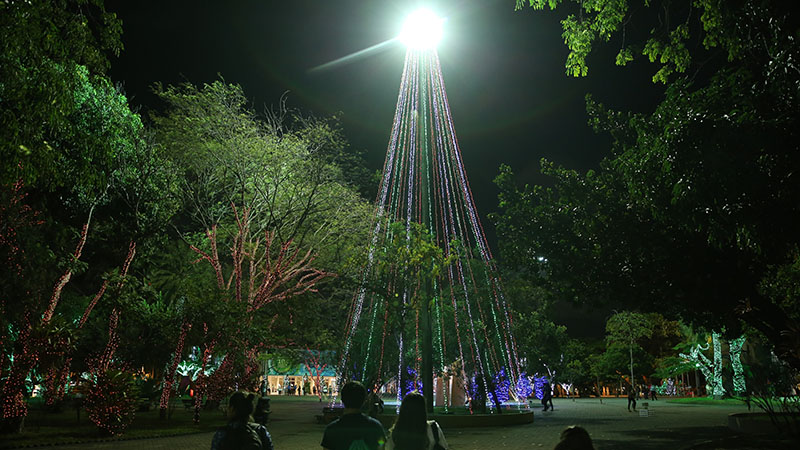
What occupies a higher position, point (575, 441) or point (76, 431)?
point (575, 441)

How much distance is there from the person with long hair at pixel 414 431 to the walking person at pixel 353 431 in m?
0.25

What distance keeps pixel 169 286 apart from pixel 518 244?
16995 millimetres

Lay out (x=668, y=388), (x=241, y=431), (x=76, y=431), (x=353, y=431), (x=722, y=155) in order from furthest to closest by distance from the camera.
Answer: (x=668, y=388)
(x=76, y=431)
(x=722, y=155)
(x=241, y=431)
(x=353, y=431)

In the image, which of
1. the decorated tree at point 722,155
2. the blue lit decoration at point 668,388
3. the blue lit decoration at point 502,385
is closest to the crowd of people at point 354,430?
the decorated tree at point 722,155

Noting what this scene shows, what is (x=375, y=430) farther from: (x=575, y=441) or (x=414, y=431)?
(x=575, y=441)

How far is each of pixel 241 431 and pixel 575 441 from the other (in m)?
2.42

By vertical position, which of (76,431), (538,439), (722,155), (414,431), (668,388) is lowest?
(668,388)

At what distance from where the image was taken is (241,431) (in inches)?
168

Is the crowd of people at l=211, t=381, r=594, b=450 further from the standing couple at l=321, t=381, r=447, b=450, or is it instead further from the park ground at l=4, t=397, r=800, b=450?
the park ground at l=4, t=397, r=800, b=450

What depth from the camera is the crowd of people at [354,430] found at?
4.03 m

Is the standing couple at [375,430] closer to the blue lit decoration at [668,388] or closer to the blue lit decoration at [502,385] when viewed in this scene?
the blue lit decoration at [502,385]

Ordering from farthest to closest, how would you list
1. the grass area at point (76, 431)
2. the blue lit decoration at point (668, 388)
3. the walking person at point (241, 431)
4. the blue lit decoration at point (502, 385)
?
the blue lit decoration at point (668, 388)
the blue lit decoration at point (502, 385)
the grass area at point (76, 431)
the walking person at point (241, 431)

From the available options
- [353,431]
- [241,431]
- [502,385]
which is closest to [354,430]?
[353,431]

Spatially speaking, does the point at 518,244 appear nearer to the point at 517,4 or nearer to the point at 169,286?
the point at 517,4
